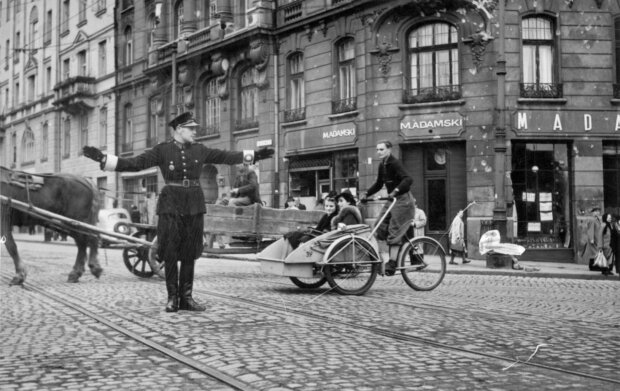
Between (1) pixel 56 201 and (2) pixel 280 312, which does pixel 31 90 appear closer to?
(1) pixel 56 201

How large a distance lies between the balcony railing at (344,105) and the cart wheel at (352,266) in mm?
14028

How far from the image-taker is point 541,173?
20.8 meters

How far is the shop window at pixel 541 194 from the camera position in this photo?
68.1ft

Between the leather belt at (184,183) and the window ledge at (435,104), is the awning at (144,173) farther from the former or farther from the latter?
the leather belt at (184,183)

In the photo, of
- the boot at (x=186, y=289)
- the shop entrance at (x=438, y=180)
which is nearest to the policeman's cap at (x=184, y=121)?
the boot at (x=186, y=289)

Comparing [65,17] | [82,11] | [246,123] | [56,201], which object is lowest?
[56,201]

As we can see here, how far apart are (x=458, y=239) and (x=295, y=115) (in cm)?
863

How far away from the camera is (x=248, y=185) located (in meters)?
12.4

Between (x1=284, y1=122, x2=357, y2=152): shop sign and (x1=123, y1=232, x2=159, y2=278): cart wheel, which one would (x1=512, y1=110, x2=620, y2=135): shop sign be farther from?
(x1=123, y1=232, x2=159, y2=278): cart wheel

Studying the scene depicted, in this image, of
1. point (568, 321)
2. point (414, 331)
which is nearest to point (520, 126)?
point (568, 321)

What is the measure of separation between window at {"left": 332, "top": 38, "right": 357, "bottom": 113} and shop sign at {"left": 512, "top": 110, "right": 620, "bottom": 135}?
533 centimetres

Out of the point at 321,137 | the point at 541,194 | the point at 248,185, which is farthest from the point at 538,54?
the point at 248,185

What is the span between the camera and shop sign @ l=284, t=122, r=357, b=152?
2299 cm

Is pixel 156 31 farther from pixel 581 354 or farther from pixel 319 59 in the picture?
pixel 581 354
